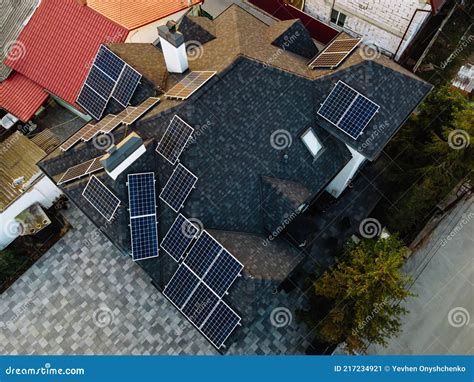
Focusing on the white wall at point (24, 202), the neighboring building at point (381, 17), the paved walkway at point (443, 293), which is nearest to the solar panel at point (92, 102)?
the white wall at point (24, 202)

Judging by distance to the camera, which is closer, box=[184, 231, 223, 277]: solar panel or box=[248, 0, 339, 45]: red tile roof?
box=[184, 231, 223, 277]: solar panel

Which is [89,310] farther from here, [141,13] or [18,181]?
[141,13]

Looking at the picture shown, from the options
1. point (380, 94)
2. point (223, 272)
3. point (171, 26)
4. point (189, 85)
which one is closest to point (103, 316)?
point (223, 272)

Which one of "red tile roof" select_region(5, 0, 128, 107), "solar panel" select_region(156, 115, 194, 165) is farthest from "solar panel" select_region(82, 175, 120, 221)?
"red tile roof" select_region(5, 0, 128, 107)

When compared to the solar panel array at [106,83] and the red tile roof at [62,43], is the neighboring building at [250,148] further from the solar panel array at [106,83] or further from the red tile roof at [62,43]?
the red tile roof at [62,43]

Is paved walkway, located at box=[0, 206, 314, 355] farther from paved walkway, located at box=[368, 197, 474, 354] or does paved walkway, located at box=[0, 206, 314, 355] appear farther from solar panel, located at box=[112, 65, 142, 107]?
solar panel, located at box=[112, 65, 142, 107]
